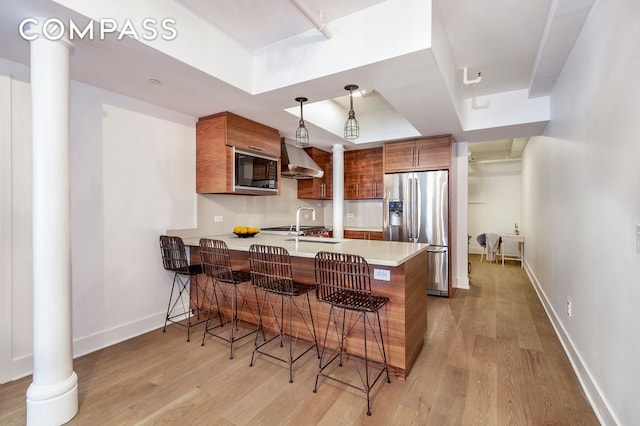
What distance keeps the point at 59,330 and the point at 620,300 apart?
3298 millimetres

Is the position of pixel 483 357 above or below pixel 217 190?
below

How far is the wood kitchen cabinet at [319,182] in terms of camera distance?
5.39m

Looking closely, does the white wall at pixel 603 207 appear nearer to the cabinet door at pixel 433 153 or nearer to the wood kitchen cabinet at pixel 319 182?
the cabinet door at pixel 433 153

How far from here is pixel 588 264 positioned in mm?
2145

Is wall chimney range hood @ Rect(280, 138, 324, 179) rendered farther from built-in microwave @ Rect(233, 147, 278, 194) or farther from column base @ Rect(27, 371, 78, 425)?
column base @ Rect(27, 371, 78, 425)

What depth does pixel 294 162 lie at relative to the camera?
175 inches

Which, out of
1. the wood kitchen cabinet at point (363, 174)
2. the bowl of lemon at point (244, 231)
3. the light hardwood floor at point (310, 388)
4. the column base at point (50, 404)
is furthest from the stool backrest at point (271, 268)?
the wood kitchen cabinet at point (363, 174)

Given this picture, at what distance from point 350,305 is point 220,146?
96.5 inches

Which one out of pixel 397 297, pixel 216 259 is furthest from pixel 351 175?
pixel 397 297

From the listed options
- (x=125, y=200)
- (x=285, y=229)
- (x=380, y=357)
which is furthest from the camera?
(x=285, y=229)

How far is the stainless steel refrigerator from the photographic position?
4.38 meters

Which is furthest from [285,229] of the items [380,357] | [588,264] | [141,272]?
[588,264]

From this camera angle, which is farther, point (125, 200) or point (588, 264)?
point (125, 200)

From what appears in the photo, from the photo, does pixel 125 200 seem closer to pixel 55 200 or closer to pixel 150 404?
pixel 55 200
